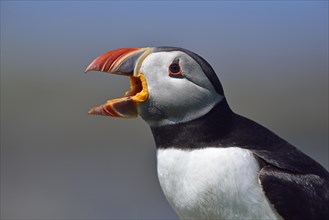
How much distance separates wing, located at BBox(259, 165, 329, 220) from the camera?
399 cm

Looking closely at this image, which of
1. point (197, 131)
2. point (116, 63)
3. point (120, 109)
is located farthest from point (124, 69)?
point (197, 131)

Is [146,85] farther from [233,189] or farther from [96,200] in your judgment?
[96,200]

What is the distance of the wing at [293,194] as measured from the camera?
3.99 meters

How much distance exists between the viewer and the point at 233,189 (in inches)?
156

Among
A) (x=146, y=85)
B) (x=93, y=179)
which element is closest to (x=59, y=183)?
(x=93, y=179)

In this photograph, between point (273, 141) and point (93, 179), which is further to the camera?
point (93, 179)

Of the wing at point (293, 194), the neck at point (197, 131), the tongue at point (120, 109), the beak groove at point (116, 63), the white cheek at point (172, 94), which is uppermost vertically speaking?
the beak groove at point (116, 63)

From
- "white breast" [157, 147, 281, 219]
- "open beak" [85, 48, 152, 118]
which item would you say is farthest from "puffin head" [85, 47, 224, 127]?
"white breast" [157, 147, 281, 219]

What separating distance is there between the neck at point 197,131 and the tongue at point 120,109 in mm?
118

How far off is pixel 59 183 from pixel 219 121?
17.2 ft

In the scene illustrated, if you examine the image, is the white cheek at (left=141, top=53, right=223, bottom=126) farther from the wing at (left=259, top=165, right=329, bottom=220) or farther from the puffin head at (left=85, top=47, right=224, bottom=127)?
the wing at (left=259, top=165, right=329, bottom=220)

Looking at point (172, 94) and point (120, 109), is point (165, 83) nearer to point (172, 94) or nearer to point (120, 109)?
point (172, 94)

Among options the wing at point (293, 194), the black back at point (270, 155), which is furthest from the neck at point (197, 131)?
the wing at point (293, 194)

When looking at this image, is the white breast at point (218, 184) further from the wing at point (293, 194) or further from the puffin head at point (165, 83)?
the puffin head at point (165, 83)
